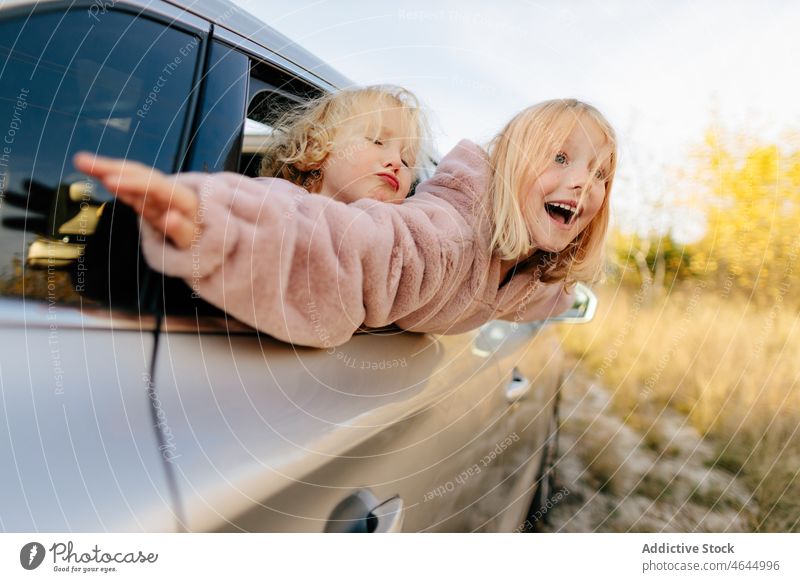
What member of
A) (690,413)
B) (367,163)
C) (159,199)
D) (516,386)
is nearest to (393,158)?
(367,163)

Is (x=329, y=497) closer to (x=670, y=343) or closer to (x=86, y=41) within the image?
(x=86, y=41)

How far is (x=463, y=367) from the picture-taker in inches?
38.3

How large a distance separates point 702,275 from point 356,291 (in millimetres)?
909

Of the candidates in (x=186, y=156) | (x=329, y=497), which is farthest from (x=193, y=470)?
(x=186, y=156)

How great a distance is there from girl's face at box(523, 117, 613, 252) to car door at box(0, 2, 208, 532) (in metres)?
0.47

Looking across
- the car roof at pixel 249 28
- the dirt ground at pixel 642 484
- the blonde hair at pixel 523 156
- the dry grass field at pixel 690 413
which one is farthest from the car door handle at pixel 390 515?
the dirt ground at pixel 642 484

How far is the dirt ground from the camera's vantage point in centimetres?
140

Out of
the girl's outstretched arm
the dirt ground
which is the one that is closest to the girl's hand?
the girl's outstretched arm

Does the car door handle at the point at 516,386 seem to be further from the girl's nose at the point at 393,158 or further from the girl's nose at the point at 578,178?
A: the girl's nose at the point at 393,158

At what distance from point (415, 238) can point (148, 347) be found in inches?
12.2

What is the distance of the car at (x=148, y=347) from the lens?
47 cm

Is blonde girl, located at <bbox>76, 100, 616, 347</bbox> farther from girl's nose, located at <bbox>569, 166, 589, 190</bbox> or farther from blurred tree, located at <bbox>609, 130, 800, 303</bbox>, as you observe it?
Result: blurred tree, located at <bbox>609, 130, 800, 303</bbox>

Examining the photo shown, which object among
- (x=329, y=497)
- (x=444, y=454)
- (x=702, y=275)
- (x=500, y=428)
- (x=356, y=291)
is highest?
(x=356, y=291)

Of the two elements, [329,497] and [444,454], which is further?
[444,454]
